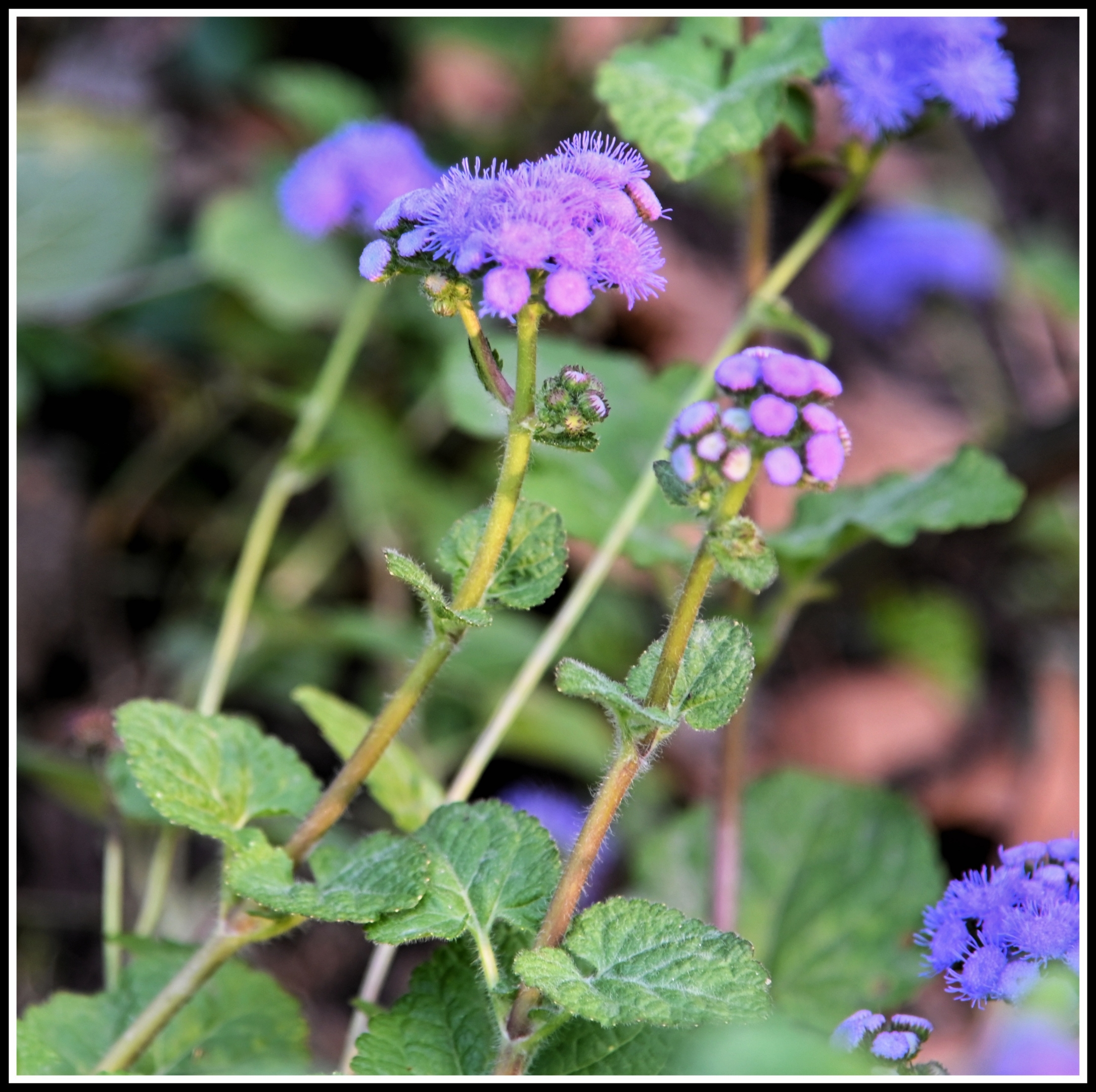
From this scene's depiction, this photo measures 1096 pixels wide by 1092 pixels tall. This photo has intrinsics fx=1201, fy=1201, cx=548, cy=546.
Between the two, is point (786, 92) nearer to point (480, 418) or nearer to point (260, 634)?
point (480, 418)

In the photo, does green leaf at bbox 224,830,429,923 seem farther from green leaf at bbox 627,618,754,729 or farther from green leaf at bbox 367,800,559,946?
green leaf at bbox 627,618,754,729

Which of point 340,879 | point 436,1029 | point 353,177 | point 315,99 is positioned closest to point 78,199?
point 315,99

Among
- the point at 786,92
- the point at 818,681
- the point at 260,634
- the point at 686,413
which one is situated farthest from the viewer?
the point at 818,681

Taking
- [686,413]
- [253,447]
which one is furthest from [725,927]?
[253,447]

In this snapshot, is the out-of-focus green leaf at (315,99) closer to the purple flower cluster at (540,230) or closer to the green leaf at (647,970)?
the purple flower cluster at (540,230)

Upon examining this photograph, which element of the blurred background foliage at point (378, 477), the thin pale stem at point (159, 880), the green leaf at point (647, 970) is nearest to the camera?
the green leaf at point (647, 970)


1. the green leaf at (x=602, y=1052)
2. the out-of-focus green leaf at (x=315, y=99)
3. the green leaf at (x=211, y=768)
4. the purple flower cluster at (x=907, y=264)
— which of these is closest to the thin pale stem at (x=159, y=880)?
the green leaf at (x=211, y=768)
